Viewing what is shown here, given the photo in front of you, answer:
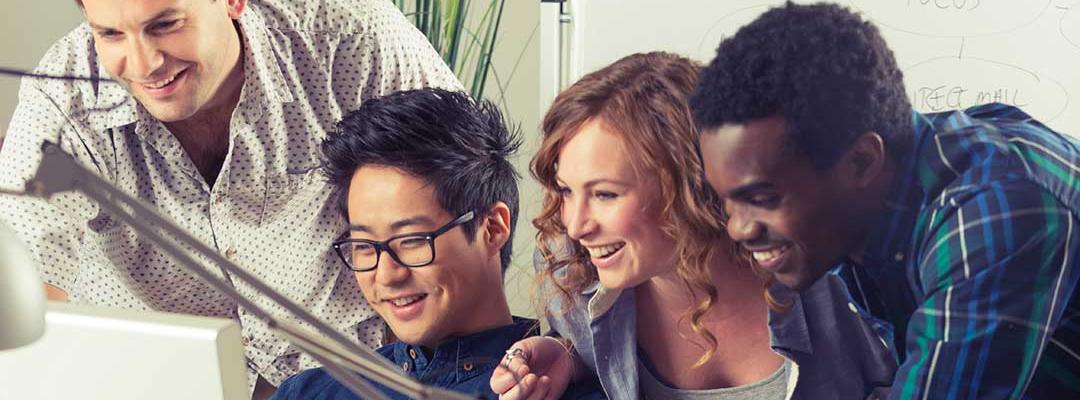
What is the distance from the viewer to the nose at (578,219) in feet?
5.10

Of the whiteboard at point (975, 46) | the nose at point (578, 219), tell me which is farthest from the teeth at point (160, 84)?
the whiteboard at point (975, 46)

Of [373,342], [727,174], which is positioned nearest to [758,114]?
[727,174]

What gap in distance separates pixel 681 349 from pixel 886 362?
27 centimetres

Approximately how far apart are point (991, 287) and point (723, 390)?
37 centimetres

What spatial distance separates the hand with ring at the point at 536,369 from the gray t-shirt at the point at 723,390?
11cm

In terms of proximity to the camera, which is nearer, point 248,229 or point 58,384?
point 58,384

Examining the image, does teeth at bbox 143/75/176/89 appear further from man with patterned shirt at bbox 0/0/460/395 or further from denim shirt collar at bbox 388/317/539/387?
denim shirt collar at bbox 388/317/539/387

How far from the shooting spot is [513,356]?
1.69m

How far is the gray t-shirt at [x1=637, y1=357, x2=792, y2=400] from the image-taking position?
1540 mm

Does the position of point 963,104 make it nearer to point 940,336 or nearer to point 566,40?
point 940,336

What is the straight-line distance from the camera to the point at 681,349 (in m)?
1.60

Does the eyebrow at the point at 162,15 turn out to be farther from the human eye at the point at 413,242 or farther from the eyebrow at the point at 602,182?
the eyebrow at the point at 602,182

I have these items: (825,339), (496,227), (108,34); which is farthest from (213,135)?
(825,339)

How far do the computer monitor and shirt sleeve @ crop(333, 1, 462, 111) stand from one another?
2.61 ft
